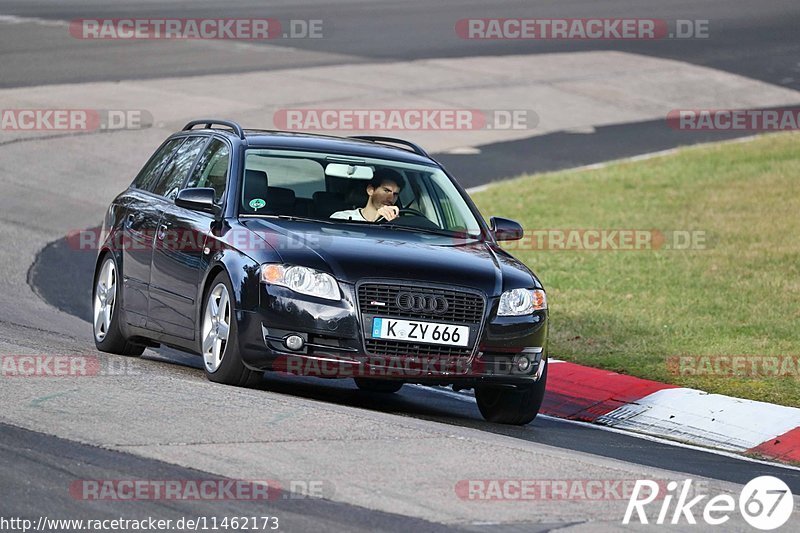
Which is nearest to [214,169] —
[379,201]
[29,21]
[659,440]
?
[379,201]

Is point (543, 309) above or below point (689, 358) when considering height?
above

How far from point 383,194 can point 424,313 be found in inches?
55.9

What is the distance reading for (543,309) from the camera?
396 inches

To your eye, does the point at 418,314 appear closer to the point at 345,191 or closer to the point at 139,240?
the point at 345,191

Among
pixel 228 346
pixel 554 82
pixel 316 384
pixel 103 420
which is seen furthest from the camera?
pixel 554 82

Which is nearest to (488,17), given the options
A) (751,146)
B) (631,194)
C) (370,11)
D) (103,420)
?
(370,11)

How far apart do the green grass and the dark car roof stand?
8.64 feet

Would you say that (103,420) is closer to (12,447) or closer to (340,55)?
(12,447)

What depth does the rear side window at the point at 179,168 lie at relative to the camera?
11.4m

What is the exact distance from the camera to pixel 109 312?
1172cm

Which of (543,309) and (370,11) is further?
(370,11)

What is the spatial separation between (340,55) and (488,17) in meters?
7.25

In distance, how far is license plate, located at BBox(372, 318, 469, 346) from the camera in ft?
30.8

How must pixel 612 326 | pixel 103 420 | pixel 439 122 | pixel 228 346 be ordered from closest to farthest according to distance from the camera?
pixel 103 420 < pixel 228 346 < pixel 612 326 < pixel 439 122
